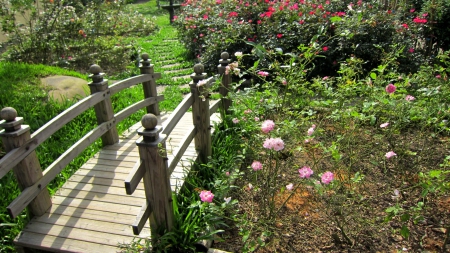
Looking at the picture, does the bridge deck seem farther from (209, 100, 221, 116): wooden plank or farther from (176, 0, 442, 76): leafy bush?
(176, 0, 442, 76): leafy bush

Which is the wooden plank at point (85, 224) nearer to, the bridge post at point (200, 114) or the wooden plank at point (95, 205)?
the wooden plank at point (95, 205)

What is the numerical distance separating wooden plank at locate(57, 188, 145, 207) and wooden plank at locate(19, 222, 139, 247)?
373 millimetres

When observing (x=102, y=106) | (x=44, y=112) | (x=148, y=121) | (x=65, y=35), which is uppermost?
(x=65, y=35)

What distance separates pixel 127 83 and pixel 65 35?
484 centimetres

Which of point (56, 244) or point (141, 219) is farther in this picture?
point (56, 244)

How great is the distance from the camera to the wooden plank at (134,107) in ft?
13.1

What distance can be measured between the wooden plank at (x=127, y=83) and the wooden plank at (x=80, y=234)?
1.61 meters

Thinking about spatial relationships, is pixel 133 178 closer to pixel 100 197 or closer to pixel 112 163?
pixel 100 197

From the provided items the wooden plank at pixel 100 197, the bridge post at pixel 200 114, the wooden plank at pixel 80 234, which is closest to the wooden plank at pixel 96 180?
the wooden plank at pixel 100 197

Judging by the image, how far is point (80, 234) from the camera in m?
2.65

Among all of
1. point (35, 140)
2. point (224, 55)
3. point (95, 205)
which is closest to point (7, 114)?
point (35, 140)

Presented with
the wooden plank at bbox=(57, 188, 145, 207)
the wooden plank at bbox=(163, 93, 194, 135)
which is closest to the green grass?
the wooden plank at bbox=(57, 188, 145, 207)

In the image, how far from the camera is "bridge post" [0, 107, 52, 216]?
247 cm

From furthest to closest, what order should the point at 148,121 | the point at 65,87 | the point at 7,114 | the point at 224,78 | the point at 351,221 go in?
the point at 65,87, the point at 224,78, the point at 351,221, the point at 7,114, the point at 148,121
